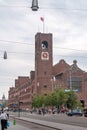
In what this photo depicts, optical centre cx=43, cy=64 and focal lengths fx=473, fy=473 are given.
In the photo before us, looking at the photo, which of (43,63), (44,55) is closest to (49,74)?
(43,63)

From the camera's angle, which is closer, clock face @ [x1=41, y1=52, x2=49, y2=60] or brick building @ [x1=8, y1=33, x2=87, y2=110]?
brick building @ [x1=8, y1=33, x2=87, y2=110]

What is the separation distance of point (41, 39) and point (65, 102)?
153 ft

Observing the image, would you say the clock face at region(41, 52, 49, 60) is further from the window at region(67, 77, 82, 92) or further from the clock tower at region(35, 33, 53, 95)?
the window at region(67, 77, 82, 92)

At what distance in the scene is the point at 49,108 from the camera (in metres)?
155

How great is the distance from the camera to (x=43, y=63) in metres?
170

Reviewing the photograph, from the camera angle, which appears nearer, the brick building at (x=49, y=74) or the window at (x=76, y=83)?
the window at (x=76, y=83)

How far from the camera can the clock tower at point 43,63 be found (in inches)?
6649

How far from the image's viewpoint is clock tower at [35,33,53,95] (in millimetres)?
168875

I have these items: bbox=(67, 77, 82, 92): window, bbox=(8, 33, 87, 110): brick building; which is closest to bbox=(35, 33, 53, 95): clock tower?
bbox=(8, 33, 87, 110): brick building

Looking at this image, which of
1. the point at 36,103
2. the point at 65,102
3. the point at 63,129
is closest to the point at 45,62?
the point at 36,103

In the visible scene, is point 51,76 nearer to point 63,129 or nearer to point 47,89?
point 47,89

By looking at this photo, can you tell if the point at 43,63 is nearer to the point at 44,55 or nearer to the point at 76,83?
the point at 44,55

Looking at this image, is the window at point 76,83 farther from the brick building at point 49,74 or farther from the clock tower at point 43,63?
the clock tower at point 43,63

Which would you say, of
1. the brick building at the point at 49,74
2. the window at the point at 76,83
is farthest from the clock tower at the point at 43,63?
the window at the point at 76,83
